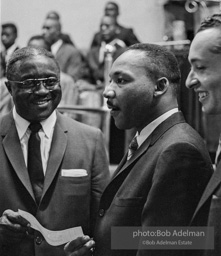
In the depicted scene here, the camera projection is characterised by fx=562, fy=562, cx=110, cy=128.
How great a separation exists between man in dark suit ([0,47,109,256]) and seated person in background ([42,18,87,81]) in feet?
17.6

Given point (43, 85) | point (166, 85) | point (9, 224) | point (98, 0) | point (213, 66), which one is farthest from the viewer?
point (98, 0)

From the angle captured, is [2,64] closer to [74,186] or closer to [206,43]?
[74,186]

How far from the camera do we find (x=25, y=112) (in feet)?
8.14

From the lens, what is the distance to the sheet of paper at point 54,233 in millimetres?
2117

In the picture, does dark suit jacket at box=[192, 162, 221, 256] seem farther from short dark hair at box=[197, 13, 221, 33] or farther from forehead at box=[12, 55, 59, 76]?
forehead at box=[12, 55, 59, 76]

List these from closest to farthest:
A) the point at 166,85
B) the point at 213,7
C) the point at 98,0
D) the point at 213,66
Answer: the point at 213,66
the point at 166,85
the point at 213,7
the point at 98,0

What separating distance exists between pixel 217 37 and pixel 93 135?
98 cm

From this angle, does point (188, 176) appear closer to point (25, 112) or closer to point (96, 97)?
point (25, 112)

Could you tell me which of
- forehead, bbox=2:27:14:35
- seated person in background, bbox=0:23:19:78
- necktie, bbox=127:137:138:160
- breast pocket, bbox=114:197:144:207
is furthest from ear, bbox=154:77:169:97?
forehead, bbox=2:27:14:35

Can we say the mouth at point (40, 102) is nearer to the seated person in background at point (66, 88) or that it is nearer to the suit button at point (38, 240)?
the suit button at point (38, 240)

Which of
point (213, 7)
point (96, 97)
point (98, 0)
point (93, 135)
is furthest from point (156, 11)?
point (93, 135)

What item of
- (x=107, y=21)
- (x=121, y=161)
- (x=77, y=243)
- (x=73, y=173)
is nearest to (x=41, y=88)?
(x=73, y=173)

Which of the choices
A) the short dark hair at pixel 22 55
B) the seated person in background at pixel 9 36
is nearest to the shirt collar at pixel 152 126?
the short dark hair at pixel 22 55

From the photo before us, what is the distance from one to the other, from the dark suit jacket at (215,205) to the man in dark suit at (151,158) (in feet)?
0.26
